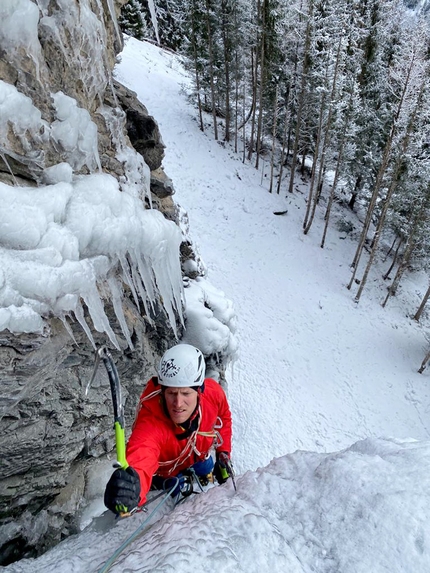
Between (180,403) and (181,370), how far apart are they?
0.85ft

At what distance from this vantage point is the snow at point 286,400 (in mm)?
2125

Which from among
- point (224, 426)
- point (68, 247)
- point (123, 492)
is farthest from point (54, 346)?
point (224, 426)

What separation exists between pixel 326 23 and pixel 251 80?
7.35m

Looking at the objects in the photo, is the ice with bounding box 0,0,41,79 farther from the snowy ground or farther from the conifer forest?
the conifer forest

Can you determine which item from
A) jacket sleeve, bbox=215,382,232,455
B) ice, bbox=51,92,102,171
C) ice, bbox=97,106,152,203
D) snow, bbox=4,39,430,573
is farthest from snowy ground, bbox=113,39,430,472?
ice, bbox=51,92,102,171

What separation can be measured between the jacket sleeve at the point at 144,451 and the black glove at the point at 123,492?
0.50ft

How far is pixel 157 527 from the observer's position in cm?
260

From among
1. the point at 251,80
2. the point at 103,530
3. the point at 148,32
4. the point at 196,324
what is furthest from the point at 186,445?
the point at 148,32

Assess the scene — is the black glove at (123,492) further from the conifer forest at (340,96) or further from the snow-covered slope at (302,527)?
the conifer forest at (340,96)

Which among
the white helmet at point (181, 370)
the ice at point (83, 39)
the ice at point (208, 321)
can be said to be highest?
the ice at point (83, 39)

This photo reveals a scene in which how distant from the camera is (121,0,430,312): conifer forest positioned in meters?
14.9

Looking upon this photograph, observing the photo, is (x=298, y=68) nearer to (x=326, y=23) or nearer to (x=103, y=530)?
(x=326, y=23)

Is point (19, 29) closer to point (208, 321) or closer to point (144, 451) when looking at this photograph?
point (144, 451)

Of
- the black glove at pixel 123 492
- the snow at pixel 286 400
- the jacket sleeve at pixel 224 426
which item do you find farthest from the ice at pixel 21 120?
A: the snow at pixel 286 400
